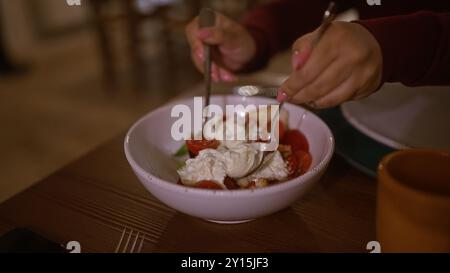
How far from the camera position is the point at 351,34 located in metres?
0.53

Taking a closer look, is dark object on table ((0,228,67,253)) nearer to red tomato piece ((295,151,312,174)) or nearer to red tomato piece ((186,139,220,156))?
red tomato piece ((186,139,220,156))

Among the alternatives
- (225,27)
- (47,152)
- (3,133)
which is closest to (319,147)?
(225,27)

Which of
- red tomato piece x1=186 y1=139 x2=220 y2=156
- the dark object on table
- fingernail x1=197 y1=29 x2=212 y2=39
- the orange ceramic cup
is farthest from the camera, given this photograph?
fingernail x1=197 y1=29 x2=212 y2=39

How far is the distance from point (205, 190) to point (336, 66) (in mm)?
226

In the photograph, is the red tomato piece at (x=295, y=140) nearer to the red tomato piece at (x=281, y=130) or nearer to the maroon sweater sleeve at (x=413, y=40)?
the red tomato piece at (x=281, y=130)

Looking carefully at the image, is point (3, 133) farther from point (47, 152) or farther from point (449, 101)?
point (449, 101)

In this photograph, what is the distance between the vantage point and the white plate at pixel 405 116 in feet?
2.27

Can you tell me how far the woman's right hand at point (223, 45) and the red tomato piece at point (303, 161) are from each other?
0.96 feet

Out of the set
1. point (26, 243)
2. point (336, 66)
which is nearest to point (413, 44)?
point (336, 66)

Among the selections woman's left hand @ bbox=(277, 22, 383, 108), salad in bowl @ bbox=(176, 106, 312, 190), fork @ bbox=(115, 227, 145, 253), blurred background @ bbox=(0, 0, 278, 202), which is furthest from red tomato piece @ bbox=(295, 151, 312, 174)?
blurred background @ bbox=(0, 0, 278, 202)

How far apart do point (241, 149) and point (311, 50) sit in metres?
0.16

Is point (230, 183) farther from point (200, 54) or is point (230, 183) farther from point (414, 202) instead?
point (200, 54)

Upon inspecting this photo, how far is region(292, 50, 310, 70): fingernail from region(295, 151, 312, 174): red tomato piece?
0.52ft

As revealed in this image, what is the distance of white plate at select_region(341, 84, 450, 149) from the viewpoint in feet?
2.27
